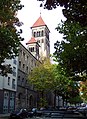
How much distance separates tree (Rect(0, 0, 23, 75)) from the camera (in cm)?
2414

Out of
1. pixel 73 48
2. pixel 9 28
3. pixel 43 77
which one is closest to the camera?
pixel 9 28

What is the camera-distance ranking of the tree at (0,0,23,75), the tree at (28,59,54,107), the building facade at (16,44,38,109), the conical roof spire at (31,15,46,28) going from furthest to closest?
the conical roof spire at (31,15,46,28) → the building facade at (16,44,38,109) → the tree at (28,59,54,107) → the tree at (0,0,23,75)

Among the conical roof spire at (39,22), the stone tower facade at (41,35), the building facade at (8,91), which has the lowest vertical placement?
the building facade at (8,91)

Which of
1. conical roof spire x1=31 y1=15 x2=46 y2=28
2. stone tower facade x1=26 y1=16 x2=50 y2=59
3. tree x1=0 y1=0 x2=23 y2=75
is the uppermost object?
conical roof spire x1=31 y1=15 x2=46 y2=28

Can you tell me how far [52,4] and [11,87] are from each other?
46.0 metres

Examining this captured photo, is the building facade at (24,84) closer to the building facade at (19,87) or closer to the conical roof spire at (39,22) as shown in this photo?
the building facade at (19,87)

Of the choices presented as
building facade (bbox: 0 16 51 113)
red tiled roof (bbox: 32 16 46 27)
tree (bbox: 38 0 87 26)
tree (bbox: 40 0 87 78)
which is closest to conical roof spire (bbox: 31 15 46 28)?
red tiled roof (bbox: 32 16 46 27)

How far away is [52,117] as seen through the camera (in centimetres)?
1254

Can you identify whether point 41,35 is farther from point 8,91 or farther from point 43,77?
point 8,91

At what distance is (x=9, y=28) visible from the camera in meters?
26.0

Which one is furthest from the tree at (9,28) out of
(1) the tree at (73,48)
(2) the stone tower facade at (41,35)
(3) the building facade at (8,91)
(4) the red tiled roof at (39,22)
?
(4) the red tiled roof at (39,22)

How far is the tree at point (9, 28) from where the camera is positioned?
79.2 feet

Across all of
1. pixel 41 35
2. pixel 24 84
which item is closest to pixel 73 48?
pixel 24 84

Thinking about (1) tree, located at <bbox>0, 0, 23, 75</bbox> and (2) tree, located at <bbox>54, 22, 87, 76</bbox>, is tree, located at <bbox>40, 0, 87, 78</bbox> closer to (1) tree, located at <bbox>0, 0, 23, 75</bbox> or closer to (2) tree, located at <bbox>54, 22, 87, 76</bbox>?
(2) tree, located at <bbox>54, 22, 87, 76</bbox>
